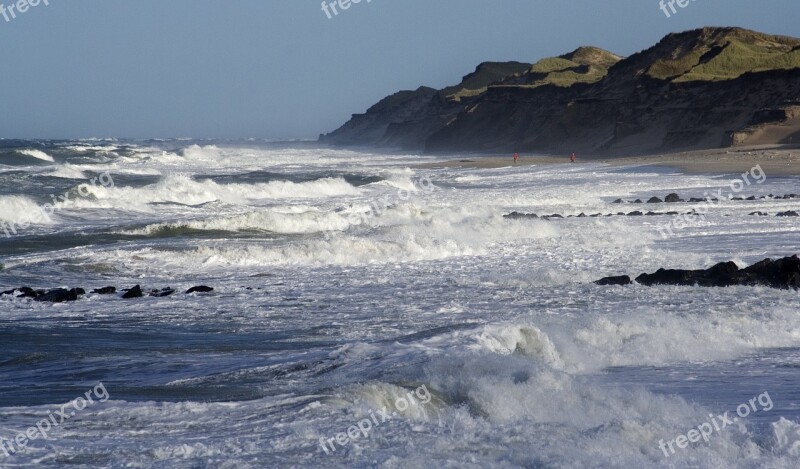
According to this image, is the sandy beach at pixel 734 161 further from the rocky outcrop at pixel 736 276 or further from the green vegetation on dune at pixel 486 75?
the green vegetation on dune at pixel 486 75

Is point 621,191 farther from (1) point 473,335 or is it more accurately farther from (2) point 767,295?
(1) point 473,335

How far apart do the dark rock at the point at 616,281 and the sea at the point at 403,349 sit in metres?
0.29

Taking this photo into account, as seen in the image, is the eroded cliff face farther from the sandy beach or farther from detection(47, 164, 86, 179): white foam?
detection(47, 164, 86, 179): white foam

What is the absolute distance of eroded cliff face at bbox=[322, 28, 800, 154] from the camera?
60.4 m

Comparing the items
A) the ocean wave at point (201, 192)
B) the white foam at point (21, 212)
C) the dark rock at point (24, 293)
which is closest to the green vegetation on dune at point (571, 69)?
the ocean wave at point (201, 192)

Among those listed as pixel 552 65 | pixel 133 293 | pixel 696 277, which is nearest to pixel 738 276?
pixel 696 277

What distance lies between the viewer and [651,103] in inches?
2776

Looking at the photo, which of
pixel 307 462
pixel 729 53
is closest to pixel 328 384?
pixel 307 462

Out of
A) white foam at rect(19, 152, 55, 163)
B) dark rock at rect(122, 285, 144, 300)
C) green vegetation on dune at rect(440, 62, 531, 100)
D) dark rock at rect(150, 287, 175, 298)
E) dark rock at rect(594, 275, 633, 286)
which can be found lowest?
white foam at rect(19, 152, 55, 163)

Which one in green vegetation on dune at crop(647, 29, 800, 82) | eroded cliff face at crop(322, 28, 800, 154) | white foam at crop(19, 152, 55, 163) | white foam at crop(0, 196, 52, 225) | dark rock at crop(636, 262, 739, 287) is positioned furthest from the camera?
green vegetation on dune at crop(647, 29, 800, 82)

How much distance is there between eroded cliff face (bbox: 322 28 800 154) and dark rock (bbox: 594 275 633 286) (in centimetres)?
3982

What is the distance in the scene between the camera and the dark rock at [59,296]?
13.4 m

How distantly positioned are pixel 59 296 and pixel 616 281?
289 inches

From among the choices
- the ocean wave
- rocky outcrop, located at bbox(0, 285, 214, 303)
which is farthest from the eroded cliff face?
rocky outcrop, located at bbox(0, 285, 214, 303)
